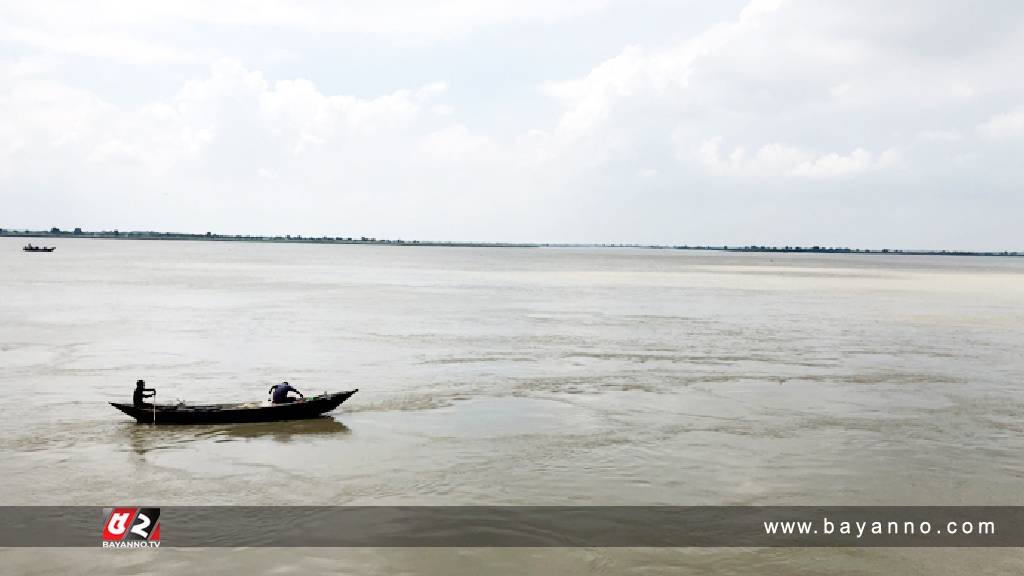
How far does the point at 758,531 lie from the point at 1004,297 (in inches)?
3587

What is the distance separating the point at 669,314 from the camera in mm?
64562

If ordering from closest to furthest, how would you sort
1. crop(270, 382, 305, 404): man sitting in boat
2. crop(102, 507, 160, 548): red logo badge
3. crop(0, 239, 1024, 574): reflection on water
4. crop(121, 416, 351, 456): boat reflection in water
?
crop(102, 507, 160, 548): red logo badge < crop(0, 239, 1024, 574): reflection on water < crop(121, 416, 351, 456): boat reflection in water < crop(270, 382, 305, 404): man sitting in boat

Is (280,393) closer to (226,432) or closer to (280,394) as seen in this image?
(280,394)

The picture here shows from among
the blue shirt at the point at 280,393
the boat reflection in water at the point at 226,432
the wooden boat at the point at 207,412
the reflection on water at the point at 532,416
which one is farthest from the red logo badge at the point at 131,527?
the blue shirt at the point at 280,393

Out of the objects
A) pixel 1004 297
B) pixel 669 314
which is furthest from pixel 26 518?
pixel 1004 297

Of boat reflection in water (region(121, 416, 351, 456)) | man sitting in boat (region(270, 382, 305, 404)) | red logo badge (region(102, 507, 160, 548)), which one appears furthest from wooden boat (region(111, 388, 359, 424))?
red logo badge (region(102, 507, 160, 548))

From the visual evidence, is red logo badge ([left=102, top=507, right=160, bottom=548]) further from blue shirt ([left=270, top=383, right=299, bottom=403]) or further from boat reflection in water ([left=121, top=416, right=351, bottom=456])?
blue shirt ([left=270, top=383, right=299, bottom=403])

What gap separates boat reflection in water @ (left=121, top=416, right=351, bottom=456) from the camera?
2383 centimetres

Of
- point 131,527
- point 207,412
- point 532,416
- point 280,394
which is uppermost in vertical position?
point 280,394

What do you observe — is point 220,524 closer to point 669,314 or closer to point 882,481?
point 882,481

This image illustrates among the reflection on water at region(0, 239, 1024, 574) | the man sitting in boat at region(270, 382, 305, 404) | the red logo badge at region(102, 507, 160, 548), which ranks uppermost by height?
the man sitting in boat at region(270, 382, 305, 404)

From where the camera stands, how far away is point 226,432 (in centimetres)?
2505

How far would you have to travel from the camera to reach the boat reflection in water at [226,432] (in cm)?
2383

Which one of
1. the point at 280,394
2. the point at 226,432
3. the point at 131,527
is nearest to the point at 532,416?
the point at 280,394
